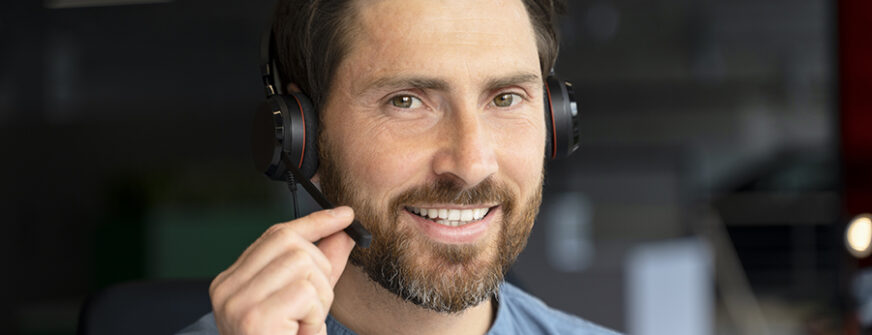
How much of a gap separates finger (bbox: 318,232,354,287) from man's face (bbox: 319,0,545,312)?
0.13 m

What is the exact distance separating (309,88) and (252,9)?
5.06 meters

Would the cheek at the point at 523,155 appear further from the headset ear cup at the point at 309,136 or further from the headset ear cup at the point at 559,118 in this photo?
the headset ear cup at the point at 309,136

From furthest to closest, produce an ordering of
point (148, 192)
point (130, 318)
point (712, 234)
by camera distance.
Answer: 1. point (712, 234)
2. point (148, 192)
3. point (130, 318)

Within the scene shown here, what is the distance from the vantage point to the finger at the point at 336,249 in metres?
1.08

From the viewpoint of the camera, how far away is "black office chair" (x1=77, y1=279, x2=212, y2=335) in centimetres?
144

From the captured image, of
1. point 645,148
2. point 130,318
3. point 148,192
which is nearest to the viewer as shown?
point 130,318

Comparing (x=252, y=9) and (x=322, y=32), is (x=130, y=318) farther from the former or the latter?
(x=252, y=9)

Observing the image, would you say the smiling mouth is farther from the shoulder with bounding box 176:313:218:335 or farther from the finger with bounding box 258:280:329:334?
the shoulder with bounding box 176:313:218:335

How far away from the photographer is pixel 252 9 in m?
6.16

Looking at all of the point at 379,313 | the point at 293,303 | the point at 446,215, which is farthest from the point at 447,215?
the point at 293,303

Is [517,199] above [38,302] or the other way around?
above

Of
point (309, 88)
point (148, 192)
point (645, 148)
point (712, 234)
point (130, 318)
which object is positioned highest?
point (309, 88)

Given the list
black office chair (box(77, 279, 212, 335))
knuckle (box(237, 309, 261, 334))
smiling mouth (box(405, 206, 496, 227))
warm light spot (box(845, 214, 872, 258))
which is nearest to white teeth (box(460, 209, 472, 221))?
smiling mouth (box(405, 206, 496, 227))

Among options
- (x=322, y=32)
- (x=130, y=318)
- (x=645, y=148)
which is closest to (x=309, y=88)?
(x=322, y=32)
